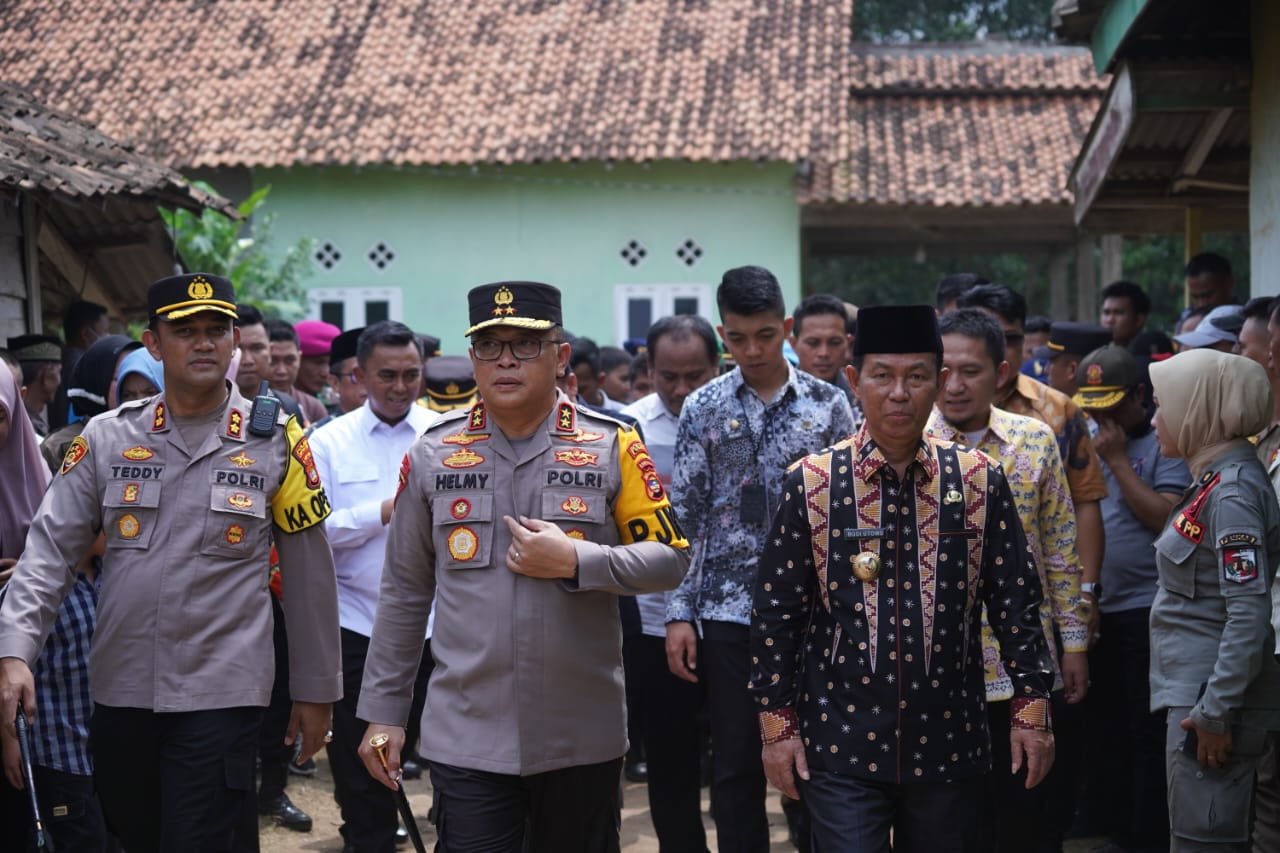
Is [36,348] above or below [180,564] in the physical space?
above

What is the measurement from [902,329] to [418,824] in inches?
184

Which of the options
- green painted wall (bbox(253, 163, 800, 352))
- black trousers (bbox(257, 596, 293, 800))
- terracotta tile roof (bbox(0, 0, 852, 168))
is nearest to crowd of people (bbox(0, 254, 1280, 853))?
black trousers (bbox(257, 596, 293, 800))

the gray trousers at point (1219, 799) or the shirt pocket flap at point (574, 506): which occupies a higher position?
the shirt pocket flap at point (574, 506)

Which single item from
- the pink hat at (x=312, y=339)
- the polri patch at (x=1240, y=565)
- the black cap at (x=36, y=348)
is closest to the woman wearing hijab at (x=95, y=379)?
the black cap at (x=36, y=348)

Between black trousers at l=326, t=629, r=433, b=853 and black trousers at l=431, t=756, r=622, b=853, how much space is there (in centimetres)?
164

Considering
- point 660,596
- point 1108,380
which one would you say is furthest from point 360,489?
point 1108,380

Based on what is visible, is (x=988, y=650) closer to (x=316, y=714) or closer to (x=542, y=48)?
(x=316, y=714)

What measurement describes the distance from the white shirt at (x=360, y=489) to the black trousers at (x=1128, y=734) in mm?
3010

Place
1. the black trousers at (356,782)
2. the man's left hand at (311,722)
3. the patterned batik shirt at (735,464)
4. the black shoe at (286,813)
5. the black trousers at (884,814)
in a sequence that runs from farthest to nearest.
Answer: the black shoe at (286,813), the black trousers at (356,782), the patterned batik shirt at (735,464), the man's left hand at (311,722), the black trousers at (884,814)

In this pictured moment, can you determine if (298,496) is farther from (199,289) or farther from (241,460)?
(199,289)

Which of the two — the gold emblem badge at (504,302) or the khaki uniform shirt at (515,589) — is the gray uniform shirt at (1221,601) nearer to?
the khaki uniform shirt at (515,589)

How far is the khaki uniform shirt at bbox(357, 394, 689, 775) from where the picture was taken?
416 cm

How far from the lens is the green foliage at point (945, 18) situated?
35.1m

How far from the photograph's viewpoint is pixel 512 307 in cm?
427
